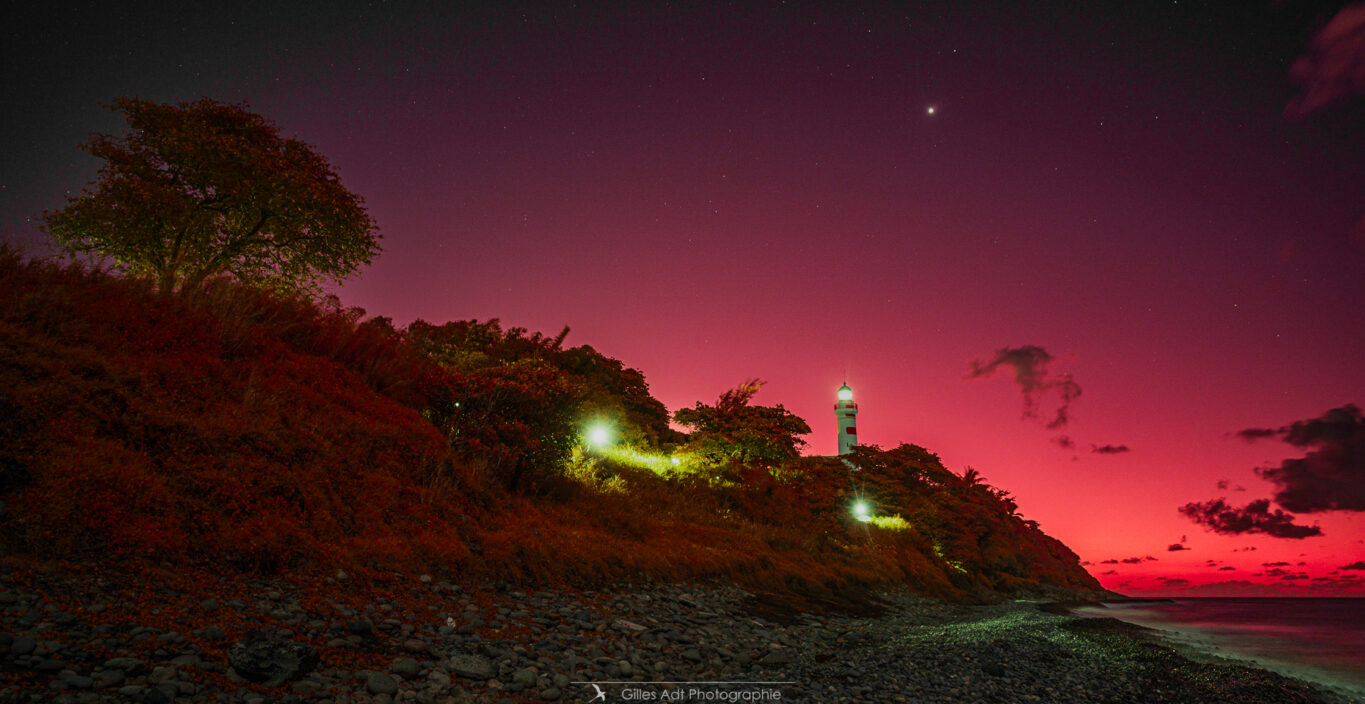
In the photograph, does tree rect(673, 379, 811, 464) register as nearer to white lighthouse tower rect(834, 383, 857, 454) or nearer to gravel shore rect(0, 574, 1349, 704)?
gravel shore rect(0, 574, 1349, 704)

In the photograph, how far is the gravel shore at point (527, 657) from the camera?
430 centimetres

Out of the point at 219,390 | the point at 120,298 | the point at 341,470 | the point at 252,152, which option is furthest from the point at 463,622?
the point at 252,152

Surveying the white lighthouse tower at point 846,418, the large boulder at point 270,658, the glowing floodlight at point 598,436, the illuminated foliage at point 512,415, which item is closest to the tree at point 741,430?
the glowing floodlight at point 598,436

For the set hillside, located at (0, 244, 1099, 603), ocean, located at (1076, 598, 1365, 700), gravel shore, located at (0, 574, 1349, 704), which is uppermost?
hillside, located at (0, 244, 1099, 603)

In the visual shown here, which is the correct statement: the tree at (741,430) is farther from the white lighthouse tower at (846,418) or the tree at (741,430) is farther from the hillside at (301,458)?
the white lighthouse tower at (846,418)

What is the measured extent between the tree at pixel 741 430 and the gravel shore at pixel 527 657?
15.3m

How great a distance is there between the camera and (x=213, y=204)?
2084 centimetres

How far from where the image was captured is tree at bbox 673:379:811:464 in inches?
1081

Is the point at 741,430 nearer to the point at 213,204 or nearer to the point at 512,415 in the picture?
the point at 512,415

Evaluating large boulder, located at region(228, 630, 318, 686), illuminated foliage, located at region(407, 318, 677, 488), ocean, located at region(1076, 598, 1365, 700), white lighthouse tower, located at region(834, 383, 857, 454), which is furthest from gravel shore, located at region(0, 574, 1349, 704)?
white lighthouse tower, located at region(834, 383, 857, 454)

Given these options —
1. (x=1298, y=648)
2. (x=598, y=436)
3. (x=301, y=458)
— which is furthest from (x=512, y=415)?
(x=1298, y=648)

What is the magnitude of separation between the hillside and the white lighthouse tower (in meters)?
53.0

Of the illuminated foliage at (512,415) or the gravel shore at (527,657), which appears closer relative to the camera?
the gravel shore at (527,657)

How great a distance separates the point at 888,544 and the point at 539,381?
2328 cm
